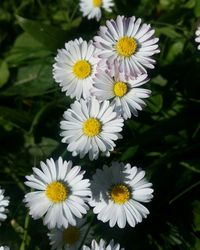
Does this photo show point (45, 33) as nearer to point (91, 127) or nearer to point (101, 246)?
point (91, 127)

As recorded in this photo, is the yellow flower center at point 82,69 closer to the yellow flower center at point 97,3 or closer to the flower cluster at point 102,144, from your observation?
the flower cluster at point 102,144

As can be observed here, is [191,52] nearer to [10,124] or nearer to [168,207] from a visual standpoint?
[168,207]

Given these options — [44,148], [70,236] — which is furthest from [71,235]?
[44,148]

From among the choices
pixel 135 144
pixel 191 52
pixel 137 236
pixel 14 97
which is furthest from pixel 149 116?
pixel 14 97

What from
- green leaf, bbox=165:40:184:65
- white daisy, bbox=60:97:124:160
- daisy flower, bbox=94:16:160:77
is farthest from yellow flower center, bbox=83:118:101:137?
green leaf, bbox=165:40:184:65

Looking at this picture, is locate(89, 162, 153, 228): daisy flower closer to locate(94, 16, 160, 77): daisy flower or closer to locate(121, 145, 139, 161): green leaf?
locate(121, 145, 139, 161): green leaf

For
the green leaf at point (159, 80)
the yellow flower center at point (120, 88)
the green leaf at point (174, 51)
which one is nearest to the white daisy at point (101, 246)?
the yellow flower center at point (120, 88)

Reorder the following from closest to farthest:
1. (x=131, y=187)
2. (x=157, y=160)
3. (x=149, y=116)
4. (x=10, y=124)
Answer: (x=131, y=187) < (x=157, y=160) < (x=149, y=116) < (x=10, y=124)
